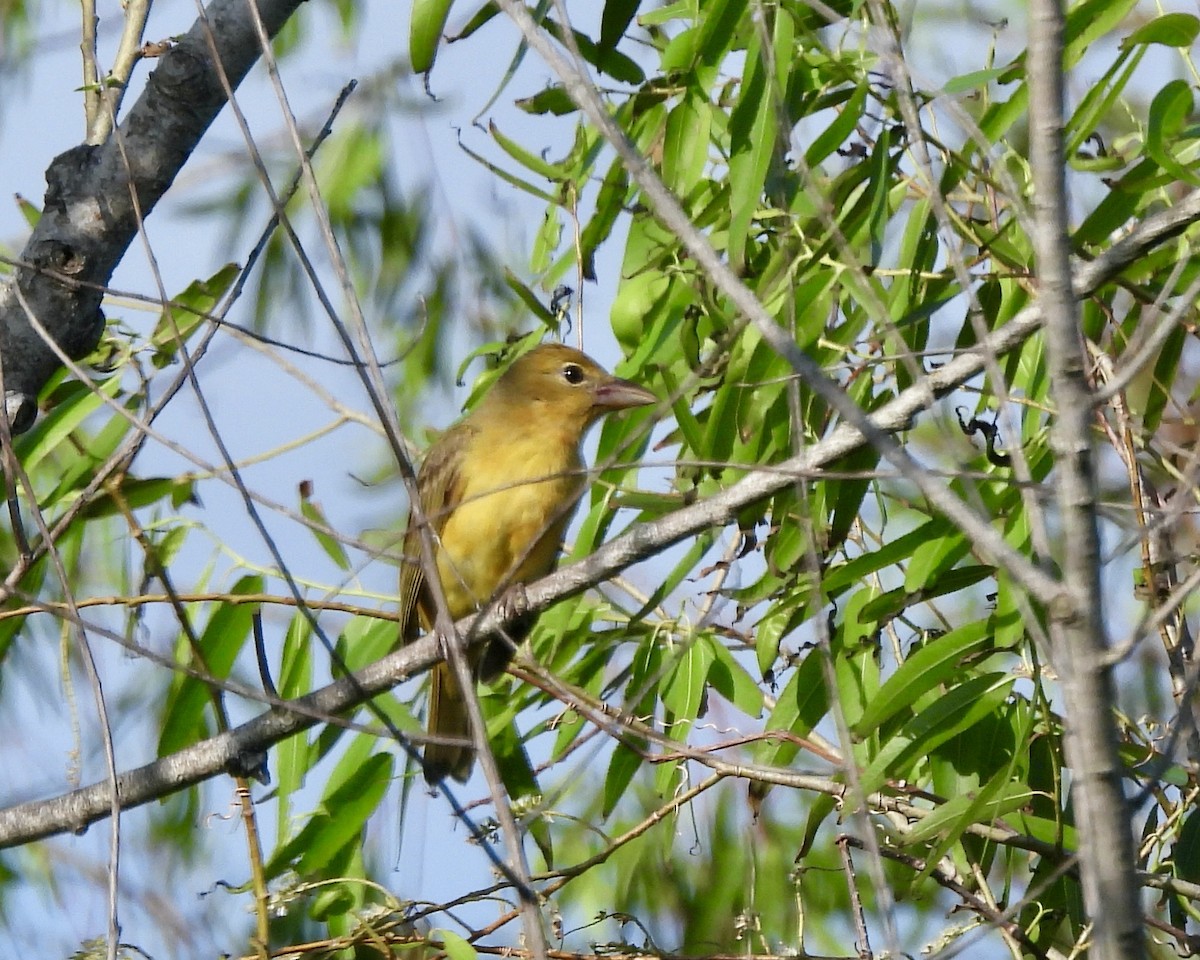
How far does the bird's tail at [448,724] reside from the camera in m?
4.55

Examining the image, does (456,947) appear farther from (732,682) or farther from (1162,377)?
(1162,377)

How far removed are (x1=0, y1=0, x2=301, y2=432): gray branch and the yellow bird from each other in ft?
3.73

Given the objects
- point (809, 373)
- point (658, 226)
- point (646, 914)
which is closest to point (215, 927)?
point (646, 914)

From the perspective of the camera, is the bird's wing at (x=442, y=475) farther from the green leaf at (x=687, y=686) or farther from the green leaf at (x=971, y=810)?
the green leaf at (x=971, y=810)

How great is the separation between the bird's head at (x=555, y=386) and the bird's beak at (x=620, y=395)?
0.09m

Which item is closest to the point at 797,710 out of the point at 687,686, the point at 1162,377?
the point at 687,686

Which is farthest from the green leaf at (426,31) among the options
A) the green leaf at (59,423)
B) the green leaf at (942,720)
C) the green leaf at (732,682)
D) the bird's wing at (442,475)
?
the bird's wing at (442,475)

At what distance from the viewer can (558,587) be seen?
3.22m

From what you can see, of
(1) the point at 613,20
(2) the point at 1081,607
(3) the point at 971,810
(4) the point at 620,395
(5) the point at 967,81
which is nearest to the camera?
(2) the point at 1081,607

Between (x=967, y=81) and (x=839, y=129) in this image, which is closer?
(x=967, y=81)

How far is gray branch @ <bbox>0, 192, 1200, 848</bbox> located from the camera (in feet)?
8.86

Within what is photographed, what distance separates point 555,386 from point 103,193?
1745 millimetres

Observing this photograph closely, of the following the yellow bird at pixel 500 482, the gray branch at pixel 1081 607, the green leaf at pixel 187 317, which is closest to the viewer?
the gray branch at pixel 1081 607

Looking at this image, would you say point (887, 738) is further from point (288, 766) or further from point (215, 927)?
point (215, 927)
